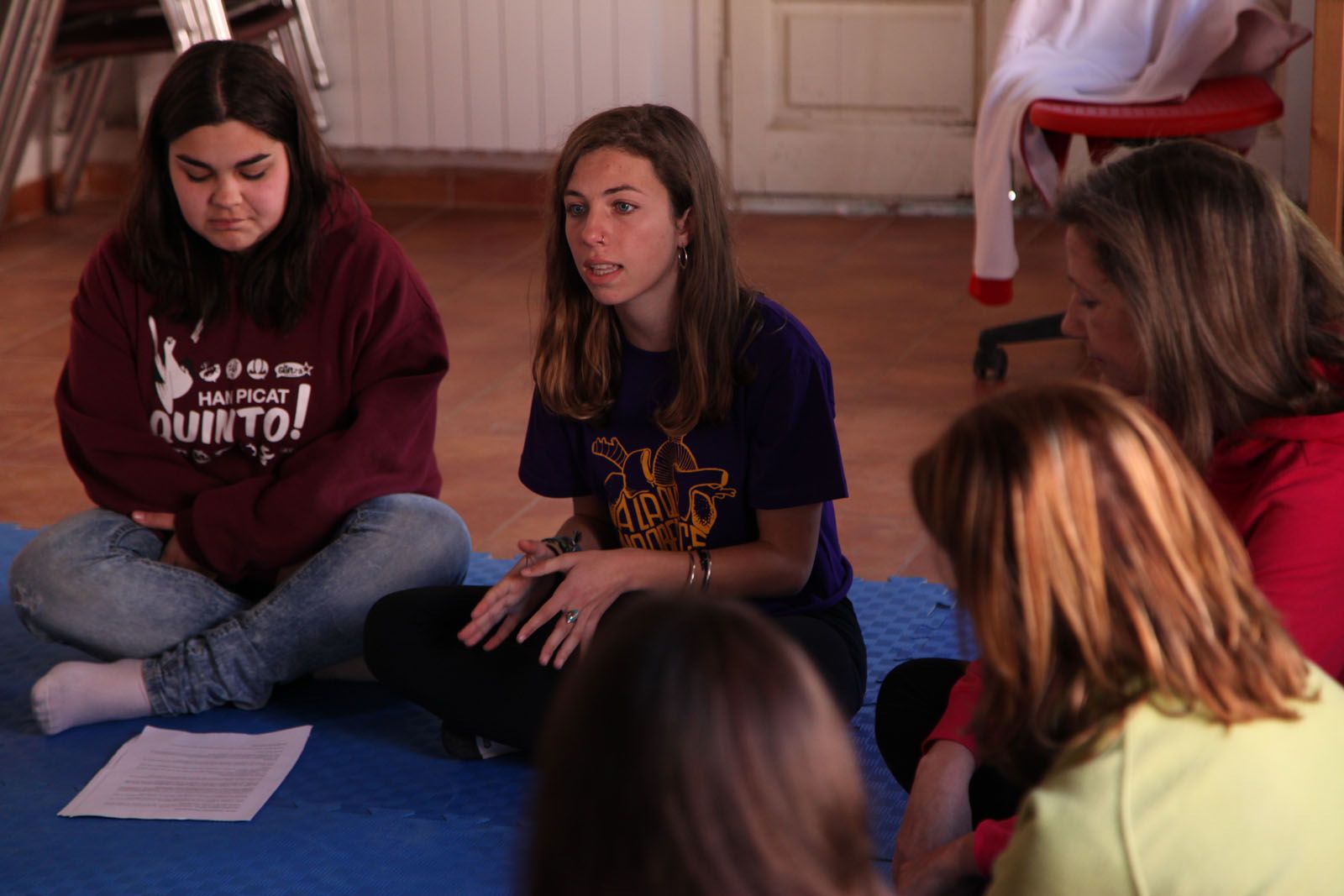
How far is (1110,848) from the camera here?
0.90m

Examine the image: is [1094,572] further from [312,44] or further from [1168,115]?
[312,44]

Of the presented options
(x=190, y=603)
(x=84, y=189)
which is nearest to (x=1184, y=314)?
(x=190, y=603)

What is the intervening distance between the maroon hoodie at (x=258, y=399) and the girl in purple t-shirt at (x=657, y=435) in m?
0.28

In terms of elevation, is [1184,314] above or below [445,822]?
above

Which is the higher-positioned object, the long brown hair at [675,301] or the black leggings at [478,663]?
the long brown hair at [675,301]

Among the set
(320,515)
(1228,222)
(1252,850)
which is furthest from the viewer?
(320,515)

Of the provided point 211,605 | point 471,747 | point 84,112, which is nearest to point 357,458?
point 211,605

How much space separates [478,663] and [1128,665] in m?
1.03

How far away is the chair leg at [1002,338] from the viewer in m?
3.15

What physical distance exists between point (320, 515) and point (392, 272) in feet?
1.07

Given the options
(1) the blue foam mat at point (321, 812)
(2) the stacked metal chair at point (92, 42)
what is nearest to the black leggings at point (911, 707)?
(1) the blue foam mat at point (321, 812)

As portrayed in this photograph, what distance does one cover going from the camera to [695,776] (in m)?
0.65

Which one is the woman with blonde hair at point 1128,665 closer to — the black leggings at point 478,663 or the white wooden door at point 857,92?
the black leggings at point 478,663

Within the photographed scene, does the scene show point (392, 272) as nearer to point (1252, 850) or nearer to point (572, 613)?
point (572, 613)
